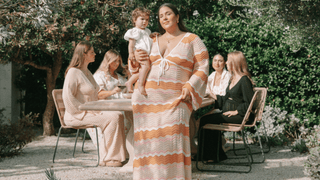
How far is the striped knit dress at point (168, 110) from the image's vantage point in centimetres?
315

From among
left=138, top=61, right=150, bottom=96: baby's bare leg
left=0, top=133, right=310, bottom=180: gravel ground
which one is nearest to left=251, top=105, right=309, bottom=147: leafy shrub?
left=0, top=133, right=310, bottom=180: gravel ground

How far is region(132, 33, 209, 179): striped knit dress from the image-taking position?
3154 mm

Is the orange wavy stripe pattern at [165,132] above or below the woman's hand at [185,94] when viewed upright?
below

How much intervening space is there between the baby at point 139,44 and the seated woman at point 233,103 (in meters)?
1.64

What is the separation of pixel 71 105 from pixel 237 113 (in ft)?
8.24

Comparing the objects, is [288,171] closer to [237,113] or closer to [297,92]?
[237,113]

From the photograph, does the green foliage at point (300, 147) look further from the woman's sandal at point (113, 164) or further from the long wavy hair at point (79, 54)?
the long wavy hair at point (79, 54)

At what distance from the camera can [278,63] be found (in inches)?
268

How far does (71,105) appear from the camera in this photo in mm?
4910

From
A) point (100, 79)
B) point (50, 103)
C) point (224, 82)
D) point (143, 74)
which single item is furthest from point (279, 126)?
point (50, 103)

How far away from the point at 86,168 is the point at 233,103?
2.43 metres

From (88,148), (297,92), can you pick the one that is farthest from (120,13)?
(297,92)

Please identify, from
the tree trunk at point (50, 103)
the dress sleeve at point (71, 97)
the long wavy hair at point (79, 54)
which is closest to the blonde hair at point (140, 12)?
the long wavy hair at point (79, 54)

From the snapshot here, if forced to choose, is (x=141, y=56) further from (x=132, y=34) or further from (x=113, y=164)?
(x=113, y=164)
